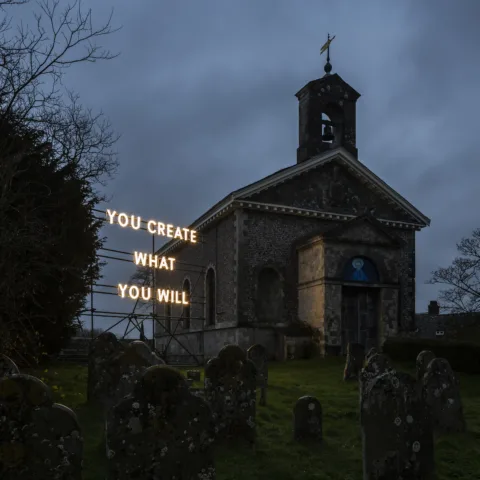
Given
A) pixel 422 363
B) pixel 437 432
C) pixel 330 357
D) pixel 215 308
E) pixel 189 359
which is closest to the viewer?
pixel 437 432

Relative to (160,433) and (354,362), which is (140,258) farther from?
(160,433)

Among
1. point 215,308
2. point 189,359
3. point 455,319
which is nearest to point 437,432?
point 215,308

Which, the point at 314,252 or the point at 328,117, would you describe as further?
the point at 328,117

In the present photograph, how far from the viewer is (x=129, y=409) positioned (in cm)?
509

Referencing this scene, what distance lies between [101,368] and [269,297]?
645 inches

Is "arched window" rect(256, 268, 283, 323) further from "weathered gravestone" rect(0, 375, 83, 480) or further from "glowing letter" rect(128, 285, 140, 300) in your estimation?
"weathered gravestone" rect(0, 375, 83, 480)

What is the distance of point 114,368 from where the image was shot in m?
10.1

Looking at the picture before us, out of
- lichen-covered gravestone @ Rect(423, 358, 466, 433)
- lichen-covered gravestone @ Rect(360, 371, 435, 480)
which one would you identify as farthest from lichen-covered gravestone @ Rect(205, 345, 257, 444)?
lichen-covered gravestone @ Rect(423, 358, 466, 433)

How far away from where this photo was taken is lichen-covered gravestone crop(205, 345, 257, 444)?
848 centimetres

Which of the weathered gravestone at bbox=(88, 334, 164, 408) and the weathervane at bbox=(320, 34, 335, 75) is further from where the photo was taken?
the weathervane at bbox=(320, 34, 335, 75)

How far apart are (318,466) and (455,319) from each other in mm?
26810

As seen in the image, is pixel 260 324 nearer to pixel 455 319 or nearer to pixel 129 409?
pixel 455 319

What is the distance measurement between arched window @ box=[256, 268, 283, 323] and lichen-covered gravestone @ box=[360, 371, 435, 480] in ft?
62.2

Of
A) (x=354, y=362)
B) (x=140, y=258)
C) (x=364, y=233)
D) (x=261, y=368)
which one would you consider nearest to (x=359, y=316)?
(x=364, y=233)
